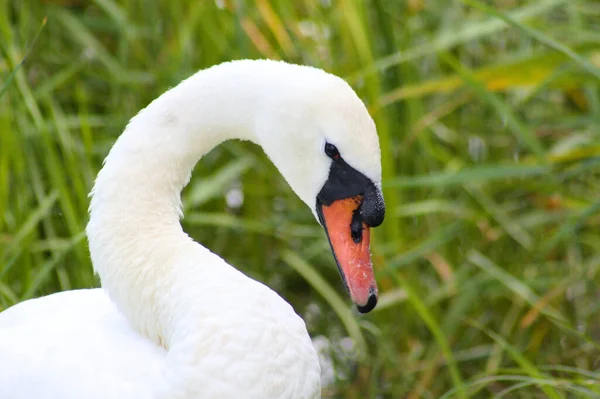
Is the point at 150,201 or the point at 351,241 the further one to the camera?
the point at 150,201

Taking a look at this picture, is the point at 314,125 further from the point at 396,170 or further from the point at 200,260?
the point at 396,170

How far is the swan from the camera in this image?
5.07ft

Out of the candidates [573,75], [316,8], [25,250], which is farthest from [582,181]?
[25,250]

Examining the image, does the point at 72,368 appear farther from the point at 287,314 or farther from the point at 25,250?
the point at 25,250

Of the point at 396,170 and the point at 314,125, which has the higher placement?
the point at 314,125

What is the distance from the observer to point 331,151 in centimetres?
156

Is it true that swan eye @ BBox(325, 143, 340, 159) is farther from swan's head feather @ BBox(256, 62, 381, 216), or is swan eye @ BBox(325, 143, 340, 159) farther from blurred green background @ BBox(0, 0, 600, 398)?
blurred green background @ BBox(0, 0, 600, 398)

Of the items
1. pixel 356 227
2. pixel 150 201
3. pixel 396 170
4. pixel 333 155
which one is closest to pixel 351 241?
pixel 356 227

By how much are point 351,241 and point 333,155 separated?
0.50ft

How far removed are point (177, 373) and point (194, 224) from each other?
1.32 meters

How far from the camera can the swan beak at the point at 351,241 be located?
1.59 metres

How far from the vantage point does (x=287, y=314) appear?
1641 millimetres

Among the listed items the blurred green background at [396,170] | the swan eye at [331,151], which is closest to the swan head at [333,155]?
the swan eye at [331,151]

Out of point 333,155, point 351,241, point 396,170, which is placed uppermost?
point 333,155
